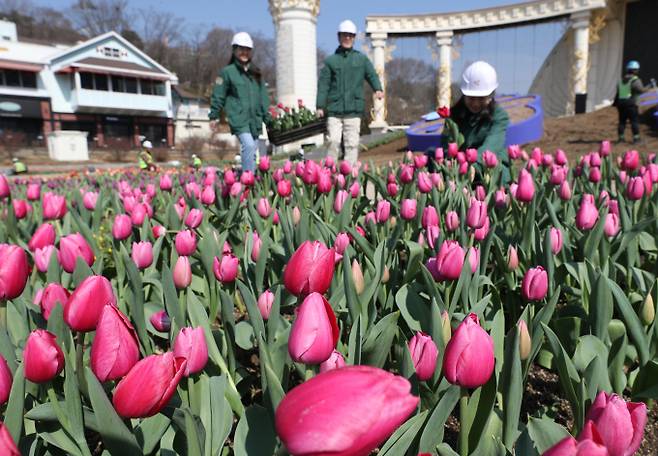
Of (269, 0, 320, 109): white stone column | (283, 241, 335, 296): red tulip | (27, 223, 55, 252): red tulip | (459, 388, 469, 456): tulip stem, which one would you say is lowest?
(459, 388, 469, 456): tulip stem

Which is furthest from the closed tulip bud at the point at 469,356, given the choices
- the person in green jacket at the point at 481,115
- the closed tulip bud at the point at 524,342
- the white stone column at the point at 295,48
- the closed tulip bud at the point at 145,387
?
the white stone column at the point at 295,48

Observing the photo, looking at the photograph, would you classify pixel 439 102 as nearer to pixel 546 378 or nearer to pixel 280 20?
pixel 280 20

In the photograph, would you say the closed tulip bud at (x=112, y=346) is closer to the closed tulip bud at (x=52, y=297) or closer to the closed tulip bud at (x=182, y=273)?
the closed tulip bud at (x=52, y=297)

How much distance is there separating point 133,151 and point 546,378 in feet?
112

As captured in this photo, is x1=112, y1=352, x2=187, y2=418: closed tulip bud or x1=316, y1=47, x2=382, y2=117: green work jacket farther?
x1=316, y1=47, x2=382, y2=117: green work jacket

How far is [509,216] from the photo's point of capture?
2711 millimetres

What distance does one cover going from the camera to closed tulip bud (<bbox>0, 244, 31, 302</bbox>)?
117cm

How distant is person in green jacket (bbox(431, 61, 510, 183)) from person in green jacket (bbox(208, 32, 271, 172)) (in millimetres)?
2086

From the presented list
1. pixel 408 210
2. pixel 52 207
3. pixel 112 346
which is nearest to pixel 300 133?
pixel 52 207

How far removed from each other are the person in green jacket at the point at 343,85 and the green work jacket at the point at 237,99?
0.79m

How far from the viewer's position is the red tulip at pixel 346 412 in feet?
1.70

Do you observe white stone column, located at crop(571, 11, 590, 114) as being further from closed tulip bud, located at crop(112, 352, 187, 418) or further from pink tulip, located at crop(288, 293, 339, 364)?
closed tulip bud, located at crop(112, 352, 187, 418)

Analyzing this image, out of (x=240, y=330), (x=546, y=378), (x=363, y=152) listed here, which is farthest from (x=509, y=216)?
(x=363, y=152)

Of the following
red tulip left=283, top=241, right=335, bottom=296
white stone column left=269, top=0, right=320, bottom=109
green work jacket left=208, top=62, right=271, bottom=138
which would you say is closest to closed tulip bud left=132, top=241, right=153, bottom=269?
red tulip left=283, top=241, right=335, bottom=296
